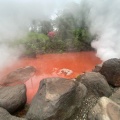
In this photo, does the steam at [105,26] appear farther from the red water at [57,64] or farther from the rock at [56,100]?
the rock at [56,100]

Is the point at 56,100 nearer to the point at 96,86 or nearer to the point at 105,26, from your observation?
the point at 96,86

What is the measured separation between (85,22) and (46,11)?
90.7 inches

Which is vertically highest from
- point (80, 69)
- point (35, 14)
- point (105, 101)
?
point (35, 14)

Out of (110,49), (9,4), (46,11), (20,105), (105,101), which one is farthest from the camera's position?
(46,11)

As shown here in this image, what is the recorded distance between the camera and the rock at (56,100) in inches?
A: 223

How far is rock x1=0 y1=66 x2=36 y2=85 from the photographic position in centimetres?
857

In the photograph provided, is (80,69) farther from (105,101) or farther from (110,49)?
(105,101)

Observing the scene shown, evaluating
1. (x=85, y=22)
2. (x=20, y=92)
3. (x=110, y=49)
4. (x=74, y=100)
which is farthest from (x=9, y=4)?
(x=74, y=100)

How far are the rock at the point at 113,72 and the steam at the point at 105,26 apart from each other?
2.58 m

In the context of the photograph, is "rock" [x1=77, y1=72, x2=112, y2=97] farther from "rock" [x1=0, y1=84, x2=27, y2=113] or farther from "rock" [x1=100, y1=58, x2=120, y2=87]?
"rock" [x1=0, y1=84, x2=27, y2=113]

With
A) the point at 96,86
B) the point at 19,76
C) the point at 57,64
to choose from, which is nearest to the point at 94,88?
the point at 96,86

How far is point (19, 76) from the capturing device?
8.92 m

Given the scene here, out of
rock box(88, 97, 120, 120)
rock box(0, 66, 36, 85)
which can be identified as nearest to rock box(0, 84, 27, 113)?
rock box(0, 66, 36, 85)

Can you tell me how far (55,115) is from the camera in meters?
5.68
